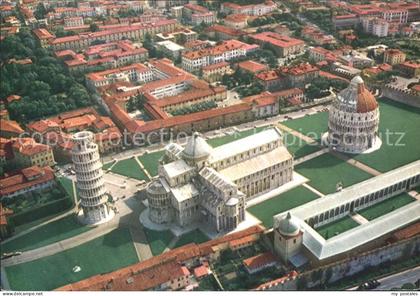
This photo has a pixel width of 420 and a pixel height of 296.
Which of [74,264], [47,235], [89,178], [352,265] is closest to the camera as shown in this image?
[352,265]

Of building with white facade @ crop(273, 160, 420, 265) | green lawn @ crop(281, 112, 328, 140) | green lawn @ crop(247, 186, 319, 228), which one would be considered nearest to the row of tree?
green lawn @ crop(281, 112, 328, 140)

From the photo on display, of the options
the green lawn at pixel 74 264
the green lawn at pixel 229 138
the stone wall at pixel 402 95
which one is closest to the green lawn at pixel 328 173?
the green lawn at pixel 229 138

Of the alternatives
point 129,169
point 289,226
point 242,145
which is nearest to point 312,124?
point 242,145

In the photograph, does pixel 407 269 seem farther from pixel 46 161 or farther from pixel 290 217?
pixel 46 161

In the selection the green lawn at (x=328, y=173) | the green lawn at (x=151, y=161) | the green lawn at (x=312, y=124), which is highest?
the green lawn at (x=312, y=124)

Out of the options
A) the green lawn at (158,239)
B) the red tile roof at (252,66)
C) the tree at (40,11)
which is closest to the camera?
the green lawn at (158,239)

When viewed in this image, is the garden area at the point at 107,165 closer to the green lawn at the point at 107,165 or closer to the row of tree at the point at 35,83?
the green lawn at the point at 107,165

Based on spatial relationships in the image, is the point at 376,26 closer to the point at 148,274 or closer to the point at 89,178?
the point at 89,178
